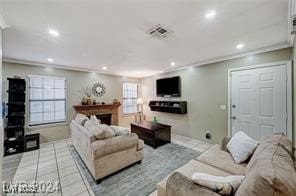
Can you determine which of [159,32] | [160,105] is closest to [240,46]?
[159,32]

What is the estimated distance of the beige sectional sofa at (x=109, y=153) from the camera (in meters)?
2.33

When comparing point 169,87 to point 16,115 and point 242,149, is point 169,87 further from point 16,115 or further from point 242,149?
point 16,115

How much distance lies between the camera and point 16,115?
376cm

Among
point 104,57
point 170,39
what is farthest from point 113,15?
point 104,57

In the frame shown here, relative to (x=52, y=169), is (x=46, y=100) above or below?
above

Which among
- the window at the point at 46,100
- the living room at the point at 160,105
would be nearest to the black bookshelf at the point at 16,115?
the living room at the point at 160,105

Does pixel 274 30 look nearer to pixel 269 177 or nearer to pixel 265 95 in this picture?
pixel 265 95

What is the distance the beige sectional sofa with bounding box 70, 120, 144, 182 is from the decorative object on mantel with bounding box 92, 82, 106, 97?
2918 millimetres

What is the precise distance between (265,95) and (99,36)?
3877 mm

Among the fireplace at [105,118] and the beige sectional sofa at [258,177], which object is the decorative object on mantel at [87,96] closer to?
the fireplace at [105,118]

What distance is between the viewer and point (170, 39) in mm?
2730

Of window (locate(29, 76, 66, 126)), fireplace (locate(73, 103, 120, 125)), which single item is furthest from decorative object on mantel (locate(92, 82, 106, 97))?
window (locate(29, 76, 66, 126))

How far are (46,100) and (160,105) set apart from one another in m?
4.03

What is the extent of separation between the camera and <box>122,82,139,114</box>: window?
6707 millimetres
